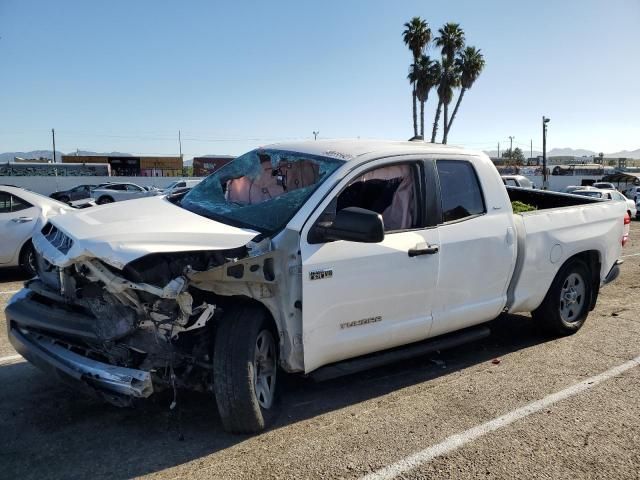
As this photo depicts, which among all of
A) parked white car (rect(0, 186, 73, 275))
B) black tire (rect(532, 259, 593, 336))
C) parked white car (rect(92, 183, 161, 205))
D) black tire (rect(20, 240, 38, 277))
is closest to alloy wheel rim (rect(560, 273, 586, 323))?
black tire (rect(532, 259, 593, 336))

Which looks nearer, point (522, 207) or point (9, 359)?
point (9, 359)

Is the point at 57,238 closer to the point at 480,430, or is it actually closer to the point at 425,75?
the point at 480,430

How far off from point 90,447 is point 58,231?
148 centimetres

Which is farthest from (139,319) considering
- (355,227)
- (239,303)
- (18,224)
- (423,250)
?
(18,224)

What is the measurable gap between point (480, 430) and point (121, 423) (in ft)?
7.82

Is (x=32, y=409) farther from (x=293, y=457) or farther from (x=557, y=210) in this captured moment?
(x=557, y=210)

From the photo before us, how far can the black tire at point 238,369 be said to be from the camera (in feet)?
10.8

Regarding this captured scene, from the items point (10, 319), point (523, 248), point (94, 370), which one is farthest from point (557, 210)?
point (10, 319)

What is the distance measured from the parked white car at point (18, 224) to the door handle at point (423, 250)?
606 cm

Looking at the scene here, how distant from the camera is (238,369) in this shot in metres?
3.30

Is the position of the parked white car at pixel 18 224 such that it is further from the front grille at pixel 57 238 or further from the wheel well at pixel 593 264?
the wheel well at pixel 593 264

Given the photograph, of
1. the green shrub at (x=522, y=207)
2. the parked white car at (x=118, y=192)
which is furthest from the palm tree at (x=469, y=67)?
the green shrub at (x=522, y=207)

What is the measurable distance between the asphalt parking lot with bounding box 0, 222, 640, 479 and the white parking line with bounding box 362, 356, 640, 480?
0.04 feet

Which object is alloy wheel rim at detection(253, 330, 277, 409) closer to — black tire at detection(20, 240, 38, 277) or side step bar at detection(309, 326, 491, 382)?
side step bar at detection(309, 326, 491, 382)
